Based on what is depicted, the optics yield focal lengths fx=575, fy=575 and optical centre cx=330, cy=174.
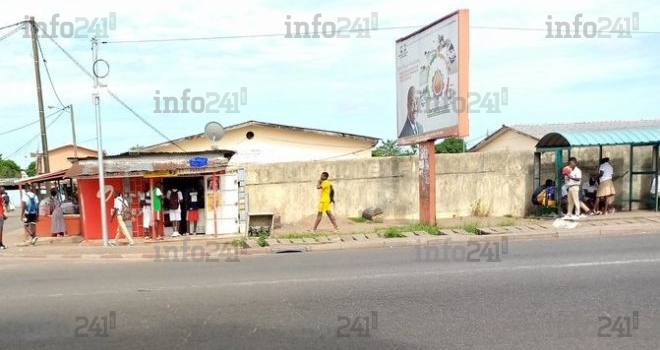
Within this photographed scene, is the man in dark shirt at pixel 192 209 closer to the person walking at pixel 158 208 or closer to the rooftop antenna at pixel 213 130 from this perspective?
the person walking at pixel 158 208

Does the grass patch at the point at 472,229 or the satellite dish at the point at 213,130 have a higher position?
the satellite dish at the point at 213,130

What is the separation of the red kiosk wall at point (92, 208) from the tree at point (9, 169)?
152 ft

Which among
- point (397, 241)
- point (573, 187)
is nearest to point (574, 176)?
point (573, 187)

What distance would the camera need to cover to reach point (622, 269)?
845cm

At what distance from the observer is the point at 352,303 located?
6.99m

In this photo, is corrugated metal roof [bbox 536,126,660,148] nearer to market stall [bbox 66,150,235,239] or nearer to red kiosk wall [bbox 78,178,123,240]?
market stall [bbox 66,150,235,239]

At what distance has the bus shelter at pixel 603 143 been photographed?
624 inches

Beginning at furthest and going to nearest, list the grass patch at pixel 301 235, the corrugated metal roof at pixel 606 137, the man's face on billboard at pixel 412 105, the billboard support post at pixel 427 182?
the man's face on billboard at pixel 412 105, the corrugated metal roof at pixel 606 137, the billboard support post at pixel 427 182, the grass patch at pixel 301 235

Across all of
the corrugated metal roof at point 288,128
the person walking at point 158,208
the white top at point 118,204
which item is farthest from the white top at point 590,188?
the corrugated metal roof at point 288,128

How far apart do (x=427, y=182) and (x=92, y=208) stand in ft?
30.8

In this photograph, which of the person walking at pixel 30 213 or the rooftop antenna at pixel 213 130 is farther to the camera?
the rooftop antenna at pixel 213 130

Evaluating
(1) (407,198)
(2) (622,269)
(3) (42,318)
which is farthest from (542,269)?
(1) (407,198)

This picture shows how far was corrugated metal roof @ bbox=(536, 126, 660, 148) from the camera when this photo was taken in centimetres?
1577

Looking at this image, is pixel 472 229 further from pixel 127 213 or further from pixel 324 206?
pixel 127 213
